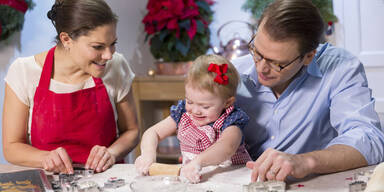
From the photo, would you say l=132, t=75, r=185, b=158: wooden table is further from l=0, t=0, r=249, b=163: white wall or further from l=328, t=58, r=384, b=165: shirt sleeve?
l=328, t=58, r=384, b=165: shirt sleeve

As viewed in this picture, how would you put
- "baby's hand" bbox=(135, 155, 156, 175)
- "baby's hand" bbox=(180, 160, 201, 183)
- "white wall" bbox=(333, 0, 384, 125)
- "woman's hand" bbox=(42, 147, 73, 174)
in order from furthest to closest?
"white wall" bbox=(333, 0, 384, 125)
"woman's hand" bbox=(42, 147, 73, 174)
"baby's hand" bbox=(135, 155, 156, 175)
"baby's hand" bbox=(180, 160, 201, 183)

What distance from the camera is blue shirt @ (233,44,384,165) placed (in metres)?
1.84

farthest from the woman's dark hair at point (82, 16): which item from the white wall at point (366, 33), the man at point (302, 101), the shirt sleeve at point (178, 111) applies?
the white wall at point (366, 33)

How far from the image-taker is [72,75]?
220 cm

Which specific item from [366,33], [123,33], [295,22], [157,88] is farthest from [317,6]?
[295,22]

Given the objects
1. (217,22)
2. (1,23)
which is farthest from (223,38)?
(1,23)

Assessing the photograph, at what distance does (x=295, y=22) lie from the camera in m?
1.74

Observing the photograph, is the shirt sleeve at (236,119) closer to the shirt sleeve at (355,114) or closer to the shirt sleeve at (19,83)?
the shirt sleeve at (355,114)

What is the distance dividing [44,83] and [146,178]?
82 cm

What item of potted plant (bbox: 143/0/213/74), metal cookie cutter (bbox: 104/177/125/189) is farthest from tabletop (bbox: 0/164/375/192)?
potted plant (bbox: 143/0/213/74)

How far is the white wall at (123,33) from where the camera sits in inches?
→ 133

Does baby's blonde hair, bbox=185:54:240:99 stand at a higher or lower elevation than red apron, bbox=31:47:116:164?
higher

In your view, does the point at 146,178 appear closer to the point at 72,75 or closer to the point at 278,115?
the point at 278,115

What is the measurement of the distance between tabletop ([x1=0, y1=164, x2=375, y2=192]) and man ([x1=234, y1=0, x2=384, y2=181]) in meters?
0.03
